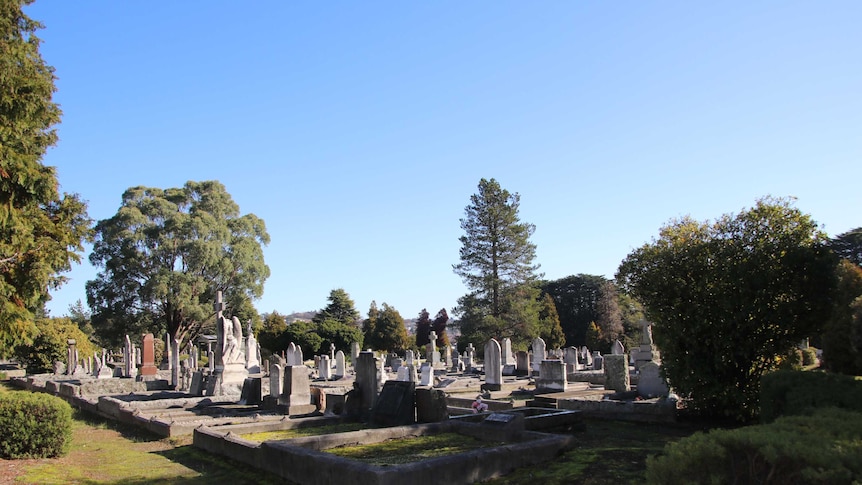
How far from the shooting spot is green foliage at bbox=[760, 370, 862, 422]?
8008 mm

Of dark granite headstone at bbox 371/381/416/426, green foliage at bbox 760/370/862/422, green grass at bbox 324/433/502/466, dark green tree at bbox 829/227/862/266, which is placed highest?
dark green tree at bbox 829/227/862/266

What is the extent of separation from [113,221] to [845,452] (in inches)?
1821

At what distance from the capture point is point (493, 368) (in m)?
21.5

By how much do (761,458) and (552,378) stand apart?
1570 centimetres

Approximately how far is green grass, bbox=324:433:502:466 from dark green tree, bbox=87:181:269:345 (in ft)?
114

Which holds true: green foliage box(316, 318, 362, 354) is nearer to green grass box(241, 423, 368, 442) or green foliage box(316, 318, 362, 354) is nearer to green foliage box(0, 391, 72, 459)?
green grass box(241, 423, 368, 442)

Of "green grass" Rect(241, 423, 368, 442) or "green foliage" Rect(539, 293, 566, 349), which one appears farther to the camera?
"green foliage" Rect(539, 293, 566, 349)

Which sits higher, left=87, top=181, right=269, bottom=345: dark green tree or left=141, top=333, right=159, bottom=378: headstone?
left=87, top=181, right=269, bottom=345: dark green tree

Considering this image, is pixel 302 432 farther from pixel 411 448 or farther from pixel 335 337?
pixel 335 337

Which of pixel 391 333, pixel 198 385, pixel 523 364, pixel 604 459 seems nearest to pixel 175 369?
pixel 198 385

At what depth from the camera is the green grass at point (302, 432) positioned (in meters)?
11.4

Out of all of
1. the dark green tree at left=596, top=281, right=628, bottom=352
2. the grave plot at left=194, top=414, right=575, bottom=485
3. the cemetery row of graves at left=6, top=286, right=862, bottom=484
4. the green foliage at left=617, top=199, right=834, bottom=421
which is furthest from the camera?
the dark green tree at left=596, top=281, right=628, bottom=352

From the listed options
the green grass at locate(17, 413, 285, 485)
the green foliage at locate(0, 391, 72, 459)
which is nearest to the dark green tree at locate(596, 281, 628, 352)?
the green grass at locate(17, 413, 285, 485)

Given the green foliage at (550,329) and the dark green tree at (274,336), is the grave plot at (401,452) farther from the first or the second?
the dark green tree at (274,336)
